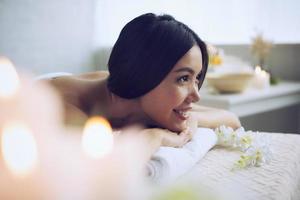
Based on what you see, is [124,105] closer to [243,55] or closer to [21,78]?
[21,78]

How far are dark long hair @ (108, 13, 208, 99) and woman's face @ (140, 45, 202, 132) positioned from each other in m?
0.02

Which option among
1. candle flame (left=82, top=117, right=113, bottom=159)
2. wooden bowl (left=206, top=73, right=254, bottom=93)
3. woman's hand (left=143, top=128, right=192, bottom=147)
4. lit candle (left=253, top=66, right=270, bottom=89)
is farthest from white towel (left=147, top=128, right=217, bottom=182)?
lit candle (left=253, top=66, right=270, bottom=89)

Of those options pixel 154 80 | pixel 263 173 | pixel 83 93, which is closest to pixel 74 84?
pixel 83 93

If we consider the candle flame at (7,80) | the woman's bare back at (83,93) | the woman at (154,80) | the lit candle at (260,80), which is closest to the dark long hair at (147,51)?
the woman at (154,80)

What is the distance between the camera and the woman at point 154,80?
735 millimetres

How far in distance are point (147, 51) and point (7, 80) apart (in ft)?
1.54

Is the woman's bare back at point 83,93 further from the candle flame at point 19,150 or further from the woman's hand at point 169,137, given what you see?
the candle flame at point 19,150

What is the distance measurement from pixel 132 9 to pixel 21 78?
5.72 ft

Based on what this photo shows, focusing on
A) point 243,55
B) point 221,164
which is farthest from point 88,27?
point 221,164

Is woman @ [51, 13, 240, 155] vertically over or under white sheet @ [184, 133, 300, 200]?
over

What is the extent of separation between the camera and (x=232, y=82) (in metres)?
1.65

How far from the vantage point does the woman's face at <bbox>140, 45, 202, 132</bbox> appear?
771mm

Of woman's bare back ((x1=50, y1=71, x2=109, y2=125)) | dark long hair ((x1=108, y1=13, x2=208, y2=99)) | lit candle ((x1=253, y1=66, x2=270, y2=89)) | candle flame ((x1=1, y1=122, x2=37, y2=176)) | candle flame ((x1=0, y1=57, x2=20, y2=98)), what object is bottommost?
lit candle ((x1=253, y1=66, x2=270, y2=89))

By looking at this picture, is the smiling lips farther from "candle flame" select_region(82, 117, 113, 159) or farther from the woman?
"candle flame" select_region(82, 117, 113, 159)
